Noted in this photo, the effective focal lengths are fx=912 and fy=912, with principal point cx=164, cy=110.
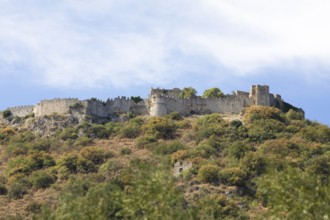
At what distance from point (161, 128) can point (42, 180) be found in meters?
16.0

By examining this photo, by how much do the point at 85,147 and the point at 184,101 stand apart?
14.2 m

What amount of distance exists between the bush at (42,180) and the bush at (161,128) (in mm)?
13513

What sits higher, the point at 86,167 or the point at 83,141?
the point at 83,141

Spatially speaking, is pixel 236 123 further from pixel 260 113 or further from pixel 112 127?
pixel 112 127

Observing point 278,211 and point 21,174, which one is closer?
point 278,211

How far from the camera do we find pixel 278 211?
37562 millimetres

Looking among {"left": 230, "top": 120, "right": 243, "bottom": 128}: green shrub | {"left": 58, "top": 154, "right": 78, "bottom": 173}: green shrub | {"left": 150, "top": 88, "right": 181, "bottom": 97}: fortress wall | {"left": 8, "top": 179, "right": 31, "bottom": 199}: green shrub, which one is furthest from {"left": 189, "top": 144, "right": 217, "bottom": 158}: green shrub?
{"left": 8, "top": 179, "right": 31, "bottom": 199}: green shrub

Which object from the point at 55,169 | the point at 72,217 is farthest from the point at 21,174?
the point at 72,217

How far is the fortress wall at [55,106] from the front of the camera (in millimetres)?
97938

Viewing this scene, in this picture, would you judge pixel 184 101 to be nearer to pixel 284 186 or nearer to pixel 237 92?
pixel 237 92

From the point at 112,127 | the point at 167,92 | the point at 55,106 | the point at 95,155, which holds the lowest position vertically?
the point at 95,155

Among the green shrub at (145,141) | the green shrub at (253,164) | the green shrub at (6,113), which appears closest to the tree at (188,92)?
the green shrub at (145,141)

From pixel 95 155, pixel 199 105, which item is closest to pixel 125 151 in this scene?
pixel 95 155

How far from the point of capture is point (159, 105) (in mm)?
97375
